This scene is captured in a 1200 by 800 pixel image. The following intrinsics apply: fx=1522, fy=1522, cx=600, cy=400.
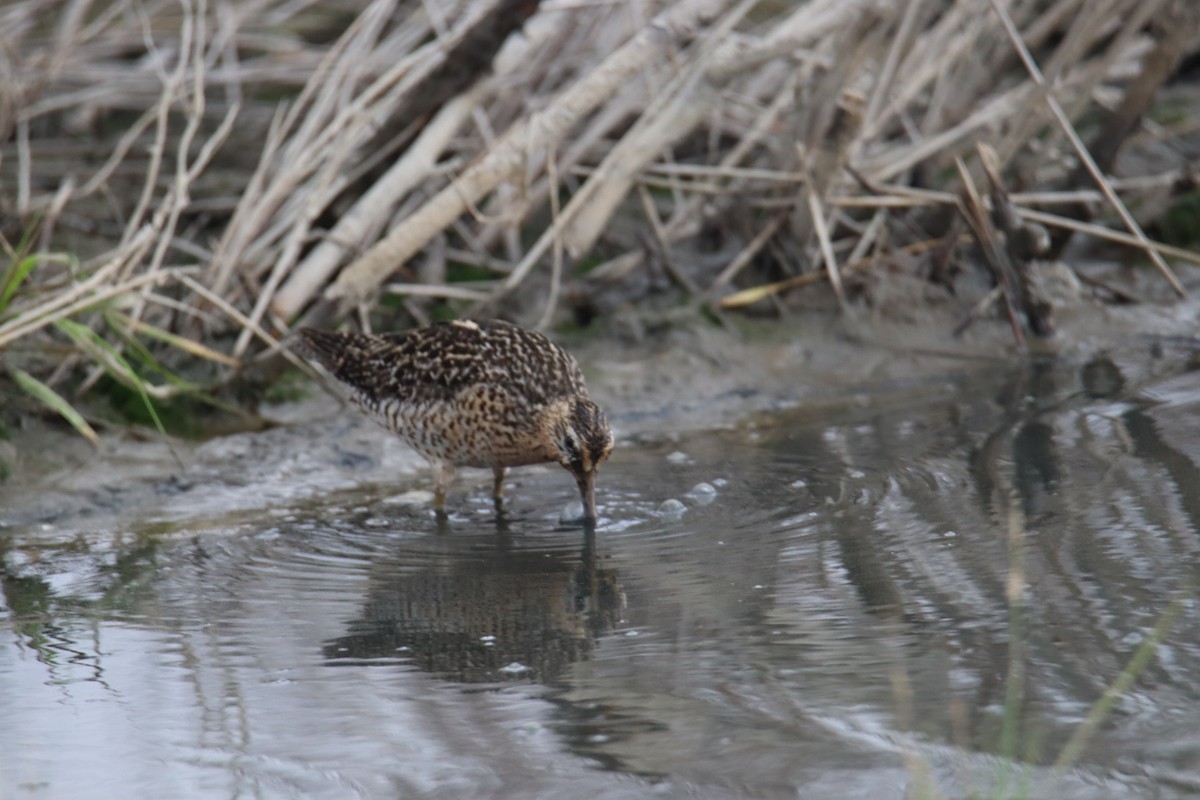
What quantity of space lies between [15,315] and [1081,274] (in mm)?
5645

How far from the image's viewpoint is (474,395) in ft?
21.2

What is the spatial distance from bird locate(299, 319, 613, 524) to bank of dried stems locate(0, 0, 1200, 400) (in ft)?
2.53

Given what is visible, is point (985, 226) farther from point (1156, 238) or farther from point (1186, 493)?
point (1186, 493)

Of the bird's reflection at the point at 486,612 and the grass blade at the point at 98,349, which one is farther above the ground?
the grass blade at the point at 98,349

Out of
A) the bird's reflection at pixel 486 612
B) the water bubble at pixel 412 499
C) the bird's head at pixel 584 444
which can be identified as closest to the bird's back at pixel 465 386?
the water bubble at pixel 412 499

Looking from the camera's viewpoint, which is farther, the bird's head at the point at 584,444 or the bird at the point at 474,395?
the bird at the point at 474,395

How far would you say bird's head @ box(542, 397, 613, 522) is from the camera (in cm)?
584

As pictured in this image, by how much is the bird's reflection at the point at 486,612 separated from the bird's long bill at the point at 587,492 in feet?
0.60

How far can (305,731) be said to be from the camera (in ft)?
12.6

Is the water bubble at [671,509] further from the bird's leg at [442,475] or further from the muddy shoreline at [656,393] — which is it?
the muddy shoreline at [656,393]

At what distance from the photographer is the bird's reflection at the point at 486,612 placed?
4367mm

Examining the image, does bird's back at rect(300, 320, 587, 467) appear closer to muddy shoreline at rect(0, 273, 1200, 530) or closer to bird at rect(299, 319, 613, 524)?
bird at rect(299, 319, 613, 524)

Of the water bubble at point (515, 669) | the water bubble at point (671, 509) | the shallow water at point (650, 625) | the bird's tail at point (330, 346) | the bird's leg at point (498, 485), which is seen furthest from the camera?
the bird's tail at point (330, 346)

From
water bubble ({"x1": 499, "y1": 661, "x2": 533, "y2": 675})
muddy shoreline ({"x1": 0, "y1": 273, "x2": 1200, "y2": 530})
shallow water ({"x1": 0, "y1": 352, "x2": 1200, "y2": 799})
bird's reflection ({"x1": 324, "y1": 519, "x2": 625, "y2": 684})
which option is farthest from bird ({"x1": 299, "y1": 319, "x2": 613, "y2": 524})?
water bubble ({"x1": 499, "y1": 661, "x2": 533, "y2": 675})
